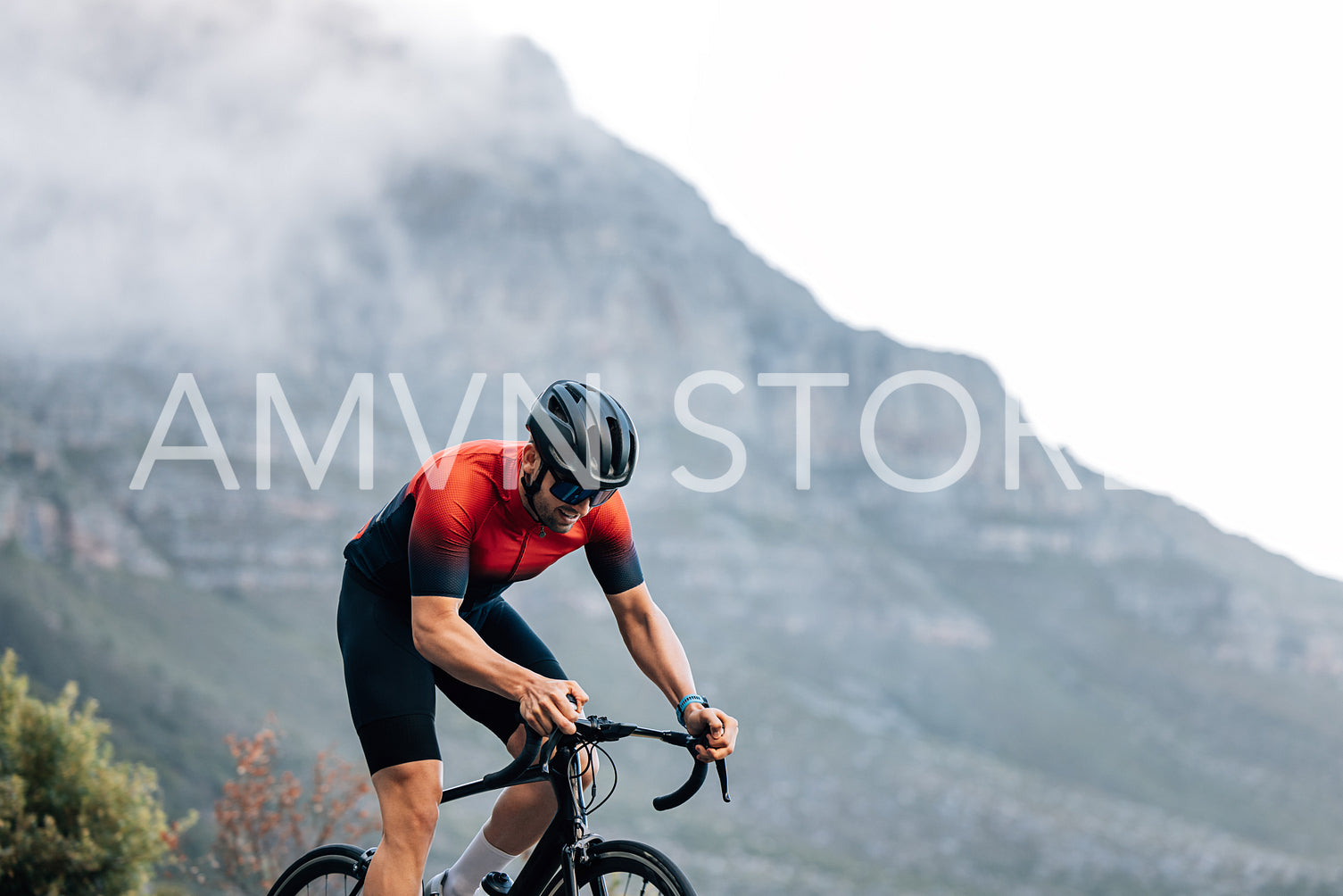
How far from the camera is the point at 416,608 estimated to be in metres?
3.57

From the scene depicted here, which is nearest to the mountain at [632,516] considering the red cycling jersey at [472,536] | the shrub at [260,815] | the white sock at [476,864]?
the shrub at [260,815]

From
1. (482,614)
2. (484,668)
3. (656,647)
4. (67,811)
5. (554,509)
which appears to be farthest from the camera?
(67,811)

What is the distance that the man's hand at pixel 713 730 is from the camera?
11.7ft

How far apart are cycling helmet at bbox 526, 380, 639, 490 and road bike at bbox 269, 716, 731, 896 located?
0.79 metres

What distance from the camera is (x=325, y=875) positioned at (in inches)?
175

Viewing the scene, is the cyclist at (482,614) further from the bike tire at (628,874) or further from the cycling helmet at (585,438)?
the bike tire at (628,874)

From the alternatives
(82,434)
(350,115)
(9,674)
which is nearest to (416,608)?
(9,674)

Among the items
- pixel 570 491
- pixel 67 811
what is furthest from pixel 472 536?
pixel 67 811

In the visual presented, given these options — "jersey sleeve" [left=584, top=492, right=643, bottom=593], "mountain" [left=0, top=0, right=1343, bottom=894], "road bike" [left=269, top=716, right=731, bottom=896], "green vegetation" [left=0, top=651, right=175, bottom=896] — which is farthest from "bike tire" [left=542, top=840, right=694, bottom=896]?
"mountain" [left=0, top=0, right=1343, bottom=894]

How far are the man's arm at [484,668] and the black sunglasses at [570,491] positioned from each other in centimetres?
48

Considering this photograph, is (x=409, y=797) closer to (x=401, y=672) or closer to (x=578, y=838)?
(x=401, y=672)

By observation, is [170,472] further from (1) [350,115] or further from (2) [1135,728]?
(2) [1135,728]

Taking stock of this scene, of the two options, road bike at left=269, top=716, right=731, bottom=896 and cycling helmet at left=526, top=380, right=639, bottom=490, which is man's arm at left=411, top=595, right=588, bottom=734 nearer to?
road bike at left=269, top=716, right=731, bottom=896

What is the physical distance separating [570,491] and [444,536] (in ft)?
1.45
